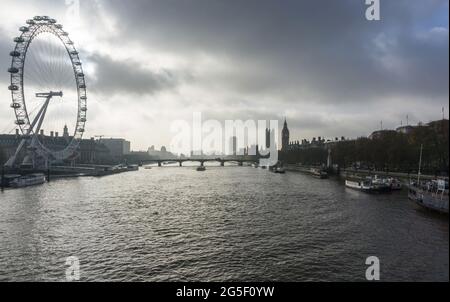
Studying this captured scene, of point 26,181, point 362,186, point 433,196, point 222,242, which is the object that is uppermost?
point 433,196

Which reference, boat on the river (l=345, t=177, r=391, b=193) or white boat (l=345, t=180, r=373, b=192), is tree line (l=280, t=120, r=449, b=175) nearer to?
boat on the river (l=345, t=177, r=391, b=193)

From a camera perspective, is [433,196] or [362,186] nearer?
[433,196]

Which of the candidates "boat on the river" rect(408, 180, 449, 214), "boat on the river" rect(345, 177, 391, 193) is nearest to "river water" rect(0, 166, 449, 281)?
"boat on the river" rect(408, 180, 449, 214)

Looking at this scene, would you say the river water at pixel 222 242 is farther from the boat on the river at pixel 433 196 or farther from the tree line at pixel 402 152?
the tree line at pixel 402 152

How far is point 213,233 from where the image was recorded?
2870 centimetres

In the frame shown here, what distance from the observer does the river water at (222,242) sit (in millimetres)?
18953

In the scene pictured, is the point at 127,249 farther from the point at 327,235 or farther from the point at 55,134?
the point at 55,134

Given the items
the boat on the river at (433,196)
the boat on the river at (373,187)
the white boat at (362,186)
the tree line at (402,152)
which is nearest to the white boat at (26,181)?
the white boat at (362,186)

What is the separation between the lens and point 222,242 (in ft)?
83.7

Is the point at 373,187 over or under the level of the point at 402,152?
under

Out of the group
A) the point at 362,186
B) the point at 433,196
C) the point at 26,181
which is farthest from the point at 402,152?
the point at 26,181

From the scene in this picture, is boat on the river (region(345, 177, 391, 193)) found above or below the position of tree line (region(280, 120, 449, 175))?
below

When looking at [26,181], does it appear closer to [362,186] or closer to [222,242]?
[222,242]

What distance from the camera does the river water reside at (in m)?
19.0
